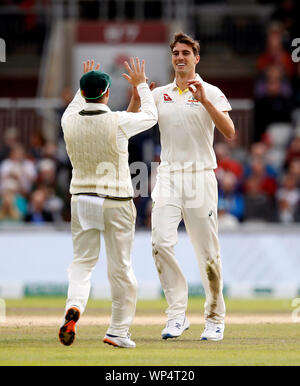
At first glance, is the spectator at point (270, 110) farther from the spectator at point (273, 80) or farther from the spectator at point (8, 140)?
the spectator at point (8, 140)

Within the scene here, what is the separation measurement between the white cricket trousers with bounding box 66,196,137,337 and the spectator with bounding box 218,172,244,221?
25.7 feet

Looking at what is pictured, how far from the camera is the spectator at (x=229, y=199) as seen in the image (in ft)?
53.7

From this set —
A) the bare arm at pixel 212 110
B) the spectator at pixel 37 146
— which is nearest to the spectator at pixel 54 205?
the spectator at pixel 37 146

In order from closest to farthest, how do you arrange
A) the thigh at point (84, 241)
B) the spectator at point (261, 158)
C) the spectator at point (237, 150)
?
the thigh at point (84, 241) → the spectator at point (261, 158) → the spectator at point (237, 150)

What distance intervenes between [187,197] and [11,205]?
294 inches

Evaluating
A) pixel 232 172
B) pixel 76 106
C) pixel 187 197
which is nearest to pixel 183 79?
pixel 187 197

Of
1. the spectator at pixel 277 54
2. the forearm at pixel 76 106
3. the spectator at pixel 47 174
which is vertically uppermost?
the spectator at pixel 277 54

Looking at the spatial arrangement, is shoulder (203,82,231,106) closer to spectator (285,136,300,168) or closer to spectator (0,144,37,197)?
spectator (0,144,37,197)

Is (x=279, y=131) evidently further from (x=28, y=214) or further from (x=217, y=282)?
(x=217, y=282)

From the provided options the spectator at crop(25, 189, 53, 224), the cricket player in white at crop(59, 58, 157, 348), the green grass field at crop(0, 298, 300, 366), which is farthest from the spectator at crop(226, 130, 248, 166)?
the cricket player in white at crop(59, 58, 157, 348)

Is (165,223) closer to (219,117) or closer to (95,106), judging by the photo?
(219,117)

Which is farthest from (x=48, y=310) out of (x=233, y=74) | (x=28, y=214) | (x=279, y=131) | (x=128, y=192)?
(x=233, y=74)

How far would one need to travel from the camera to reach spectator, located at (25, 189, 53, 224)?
16.4 metres

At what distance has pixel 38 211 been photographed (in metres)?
16.4
